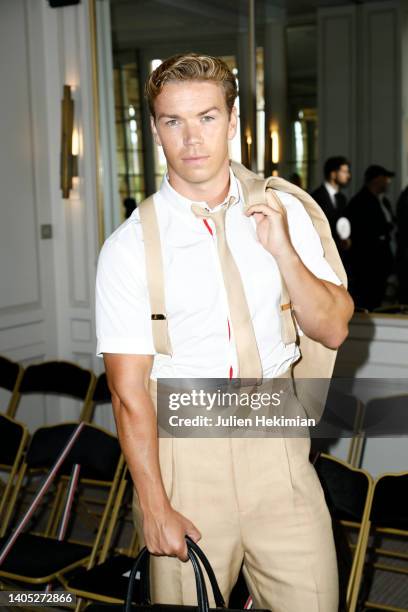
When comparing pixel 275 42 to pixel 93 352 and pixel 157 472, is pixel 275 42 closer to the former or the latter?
pixel 93 352

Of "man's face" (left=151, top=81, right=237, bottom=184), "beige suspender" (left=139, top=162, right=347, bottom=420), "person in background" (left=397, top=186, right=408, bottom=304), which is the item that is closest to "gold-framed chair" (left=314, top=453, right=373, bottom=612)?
"beige suspender" (left=139, top=162, right=347, bottom=420)

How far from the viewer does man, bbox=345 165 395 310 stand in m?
4.20

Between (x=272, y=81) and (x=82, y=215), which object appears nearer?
(x=272, y=81)

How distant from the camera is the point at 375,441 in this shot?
14.4 feet

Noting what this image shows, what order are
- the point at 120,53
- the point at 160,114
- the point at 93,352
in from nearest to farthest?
the point at 160,114
the point at 120,53
the point at 93,352

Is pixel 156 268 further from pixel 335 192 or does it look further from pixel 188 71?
pixel 335 192

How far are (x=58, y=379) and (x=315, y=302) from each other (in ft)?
10.1

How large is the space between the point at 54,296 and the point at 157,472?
140 inches

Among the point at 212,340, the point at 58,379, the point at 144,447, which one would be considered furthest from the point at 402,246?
the point at 144,447

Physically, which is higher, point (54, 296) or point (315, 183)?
point (315, 183)

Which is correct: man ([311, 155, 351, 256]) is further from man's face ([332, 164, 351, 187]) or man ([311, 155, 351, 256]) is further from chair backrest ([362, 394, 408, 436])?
chair backrest ([362, 394, 408, 436])

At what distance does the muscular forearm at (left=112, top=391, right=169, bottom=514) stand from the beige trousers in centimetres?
9

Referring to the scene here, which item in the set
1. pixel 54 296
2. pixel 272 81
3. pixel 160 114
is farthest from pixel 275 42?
pixel 160 114

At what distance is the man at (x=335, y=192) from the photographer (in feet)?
14.0
